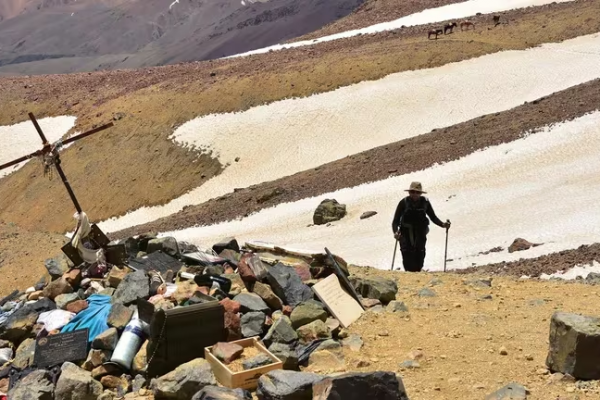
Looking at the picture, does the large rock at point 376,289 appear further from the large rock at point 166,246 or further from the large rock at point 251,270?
the large rock at point 166,246

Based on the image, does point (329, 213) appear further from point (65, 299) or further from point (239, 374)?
point (239, 374)

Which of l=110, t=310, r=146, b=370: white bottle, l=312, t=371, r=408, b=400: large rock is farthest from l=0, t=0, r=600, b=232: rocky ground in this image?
l=312, t=371, r=408, b=400: large rock

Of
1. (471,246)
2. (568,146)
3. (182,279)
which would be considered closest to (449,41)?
(568,146)

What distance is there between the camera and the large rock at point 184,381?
7613mm

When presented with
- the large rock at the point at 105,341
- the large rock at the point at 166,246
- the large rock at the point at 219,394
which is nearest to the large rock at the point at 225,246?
the large rock at the point at 166,246

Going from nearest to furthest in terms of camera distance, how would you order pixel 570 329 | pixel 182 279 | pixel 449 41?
1. pixel 570 329
2. pixel 182 279
3. pixel 449 41

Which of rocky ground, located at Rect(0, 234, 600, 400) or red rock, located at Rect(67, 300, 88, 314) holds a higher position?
red rock, located at Rect(67, 300, 88, 314)

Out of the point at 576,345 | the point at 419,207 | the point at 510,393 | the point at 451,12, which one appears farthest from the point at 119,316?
the point at 451,12

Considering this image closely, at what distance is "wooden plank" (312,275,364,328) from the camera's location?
30.8 ft

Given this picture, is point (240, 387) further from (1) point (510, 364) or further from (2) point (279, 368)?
(1) point (510, 364)

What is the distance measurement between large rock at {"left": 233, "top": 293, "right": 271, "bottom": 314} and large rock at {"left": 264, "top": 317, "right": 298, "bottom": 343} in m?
0.50

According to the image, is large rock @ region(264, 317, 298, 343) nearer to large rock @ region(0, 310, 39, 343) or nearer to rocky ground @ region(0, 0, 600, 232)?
large rock @ region(0, 310, 39, 343)

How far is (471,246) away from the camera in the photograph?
60.4 feet

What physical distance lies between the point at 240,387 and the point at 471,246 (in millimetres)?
12076
